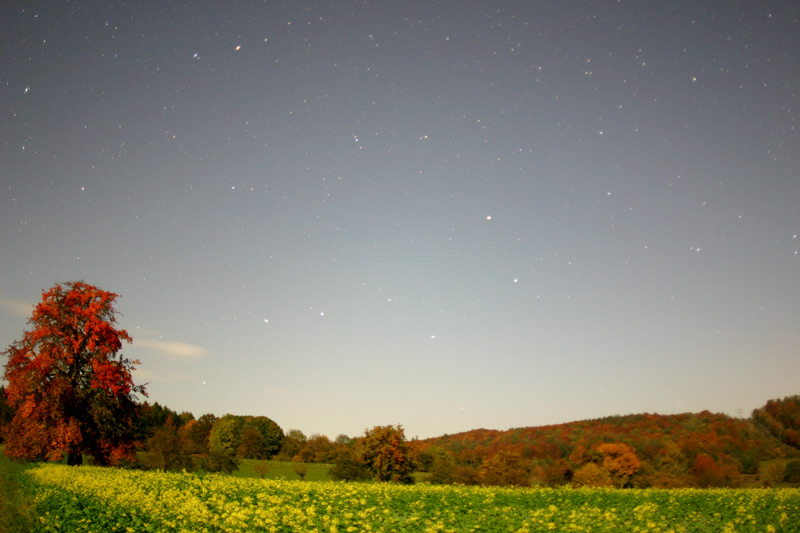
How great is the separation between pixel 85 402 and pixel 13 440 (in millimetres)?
3841

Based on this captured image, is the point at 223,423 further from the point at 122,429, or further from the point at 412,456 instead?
the point at 122,429

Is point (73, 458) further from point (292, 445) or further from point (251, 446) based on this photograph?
point (292, 445)

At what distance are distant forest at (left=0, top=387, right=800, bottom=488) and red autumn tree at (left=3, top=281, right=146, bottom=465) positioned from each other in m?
11.6

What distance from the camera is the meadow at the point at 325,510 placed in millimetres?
11891

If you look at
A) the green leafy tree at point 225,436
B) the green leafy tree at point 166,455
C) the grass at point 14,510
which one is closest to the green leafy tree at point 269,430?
the green leafy tree at point 225,436

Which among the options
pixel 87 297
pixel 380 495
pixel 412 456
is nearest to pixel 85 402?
pixel 87 297

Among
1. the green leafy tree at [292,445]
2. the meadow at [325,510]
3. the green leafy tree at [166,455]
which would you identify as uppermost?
the meadow at [325,510]

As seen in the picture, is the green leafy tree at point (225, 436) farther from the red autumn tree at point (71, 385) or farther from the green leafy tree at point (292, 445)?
the red autumn tree at point (71, 385)

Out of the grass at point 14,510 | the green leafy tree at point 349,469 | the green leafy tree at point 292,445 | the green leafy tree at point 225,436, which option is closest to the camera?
the grass at point 14,510

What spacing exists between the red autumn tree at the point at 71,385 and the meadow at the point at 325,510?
5746 millimetres

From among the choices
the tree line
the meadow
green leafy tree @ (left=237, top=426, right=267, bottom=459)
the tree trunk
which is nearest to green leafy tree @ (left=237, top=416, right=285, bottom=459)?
the tree line

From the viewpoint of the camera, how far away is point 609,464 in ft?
226

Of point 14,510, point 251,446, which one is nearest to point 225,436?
point 251,446

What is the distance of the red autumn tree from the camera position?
2784 cm
